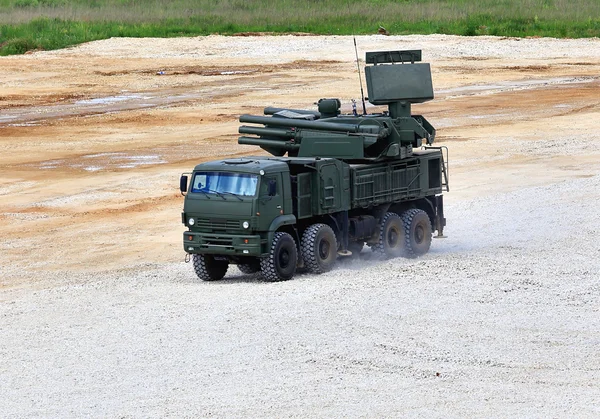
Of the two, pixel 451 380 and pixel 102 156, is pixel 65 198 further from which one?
pixel 451 380

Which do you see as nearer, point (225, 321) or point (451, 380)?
point (451, 380)

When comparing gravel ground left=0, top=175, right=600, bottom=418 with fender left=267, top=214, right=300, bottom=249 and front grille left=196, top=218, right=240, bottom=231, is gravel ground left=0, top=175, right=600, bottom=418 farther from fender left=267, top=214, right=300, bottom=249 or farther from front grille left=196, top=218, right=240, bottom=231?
front grille left=196, top=218, right=240, bottom=231

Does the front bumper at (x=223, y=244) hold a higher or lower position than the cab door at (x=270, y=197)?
lower

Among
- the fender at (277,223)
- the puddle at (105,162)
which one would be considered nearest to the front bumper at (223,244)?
the fender at (277,223)

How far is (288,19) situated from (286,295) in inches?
2331

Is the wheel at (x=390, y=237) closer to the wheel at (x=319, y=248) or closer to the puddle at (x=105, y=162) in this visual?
the wheel at (x=319, y=248)

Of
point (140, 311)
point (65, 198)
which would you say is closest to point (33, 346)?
point (140, 311)

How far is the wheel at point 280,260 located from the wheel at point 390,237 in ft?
8.01

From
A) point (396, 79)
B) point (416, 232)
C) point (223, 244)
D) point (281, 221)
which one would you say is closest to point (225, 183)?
point (223, 244)

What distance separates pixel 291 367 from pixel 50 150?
26155mm

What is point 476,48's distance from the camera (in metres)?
64.0

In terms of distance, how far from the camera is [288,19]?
76312 millimetres

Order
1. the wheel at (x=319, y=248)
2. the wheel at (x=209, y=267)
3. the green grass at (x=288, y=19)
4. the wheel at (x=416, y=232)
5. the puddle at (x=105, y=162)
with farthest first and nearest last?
the green grass at (x=288, y=19) → the puddle at (x=105, y=162) → the wheel at (x=416, y=232) → the wheel at (x=209, y=267) → the wheel at (x=319, y=248)

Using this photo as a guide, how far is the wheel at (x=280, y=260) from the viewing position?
63.9ft
